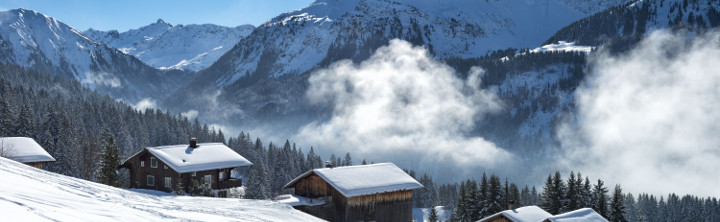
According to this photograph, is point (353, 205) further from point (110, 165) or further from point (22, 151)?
point (22, 151)

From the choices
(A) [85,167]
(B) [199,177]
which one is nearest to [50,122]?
(A) [85,167]

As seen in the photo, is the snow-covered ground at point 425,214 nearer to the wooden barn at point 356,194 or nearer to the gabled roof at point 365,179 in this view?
the wooden barn at point 356,194

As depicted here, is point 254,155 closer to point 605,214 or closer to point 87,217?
point 605,214

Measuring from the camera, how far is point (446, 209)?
127000 millimetres

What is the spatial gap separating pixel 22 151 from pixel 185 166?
14.0 metres

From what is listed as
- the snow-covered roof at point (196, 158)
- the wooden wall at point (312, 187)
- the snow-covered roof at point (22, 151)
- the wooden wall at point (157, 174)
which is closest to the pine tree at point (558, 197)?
the wooden wall at point (312, 187)

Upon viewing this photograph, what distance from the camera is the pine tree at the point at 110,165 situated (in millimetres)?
51406

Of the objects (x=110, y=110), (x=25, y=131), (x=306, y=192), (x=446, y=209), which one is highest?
(x=110, y=110)

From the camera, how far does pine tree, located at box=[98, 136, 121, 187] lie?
5141 centimetres

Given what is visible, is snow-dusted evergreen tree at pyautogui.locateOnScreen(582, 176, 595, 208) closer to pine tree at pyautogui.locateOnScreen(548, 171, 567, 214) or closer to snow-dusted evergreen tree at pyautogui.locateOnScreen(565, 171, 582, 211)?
snow-dusted evergreen tree at pyautogui.locateOnScreen(565, 171, 582, 211)

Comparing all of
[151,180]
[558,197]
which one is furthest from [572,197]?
[151,180]

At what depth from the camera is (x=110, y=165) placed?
5200cm

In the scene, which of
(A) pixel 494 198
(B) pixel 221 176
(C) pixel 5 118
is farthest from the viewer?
(C) pixel 5 118

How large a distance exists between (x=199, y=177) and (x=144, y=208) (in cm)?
3101
